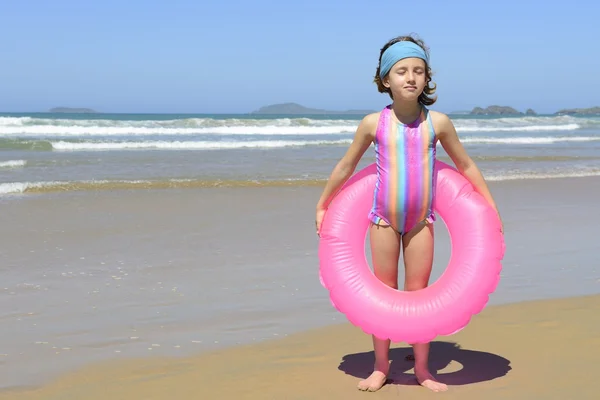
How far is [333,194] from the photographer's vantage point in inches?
134

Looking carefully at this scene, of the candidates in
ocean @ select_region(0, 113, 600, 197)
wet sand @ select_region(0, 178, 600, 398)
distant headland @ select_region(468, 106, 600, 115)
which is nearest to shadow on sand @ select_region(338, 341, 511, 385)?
wet sand @ select_region(0, 178, 600, 398)

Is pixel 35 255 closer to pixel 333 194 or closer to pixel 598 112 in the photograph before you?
pixel 333 194

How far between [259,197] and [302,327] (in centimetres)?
554

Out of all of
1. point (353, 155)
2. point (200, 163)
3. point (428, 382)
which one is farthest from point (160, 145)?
point (428, 382)

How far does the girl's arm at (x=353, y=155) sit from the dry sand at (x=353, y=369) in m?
0.82

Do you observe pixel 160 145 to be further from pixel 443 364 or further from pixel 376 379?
pixel 376 379

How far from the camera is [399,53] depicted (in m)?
3.12

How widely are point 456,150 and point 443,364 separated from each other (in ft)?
3.52

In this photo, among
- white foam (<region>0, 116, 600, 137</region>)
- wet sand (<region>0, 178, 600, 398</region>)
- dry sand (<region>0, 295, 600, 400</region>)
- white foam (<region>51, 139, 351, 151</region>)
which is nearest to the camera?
dry sand (<region>0, 295, 600, 400</region>)

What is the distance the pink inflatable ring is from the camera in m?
3.14

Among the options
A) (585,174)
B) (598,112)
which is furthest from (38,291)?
(598,112)

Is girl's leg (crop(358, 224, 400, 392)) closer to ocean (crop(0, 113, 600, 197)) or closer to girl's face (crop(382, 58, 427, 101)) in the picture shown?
girl's face (crop(382, 58, 427, 101))

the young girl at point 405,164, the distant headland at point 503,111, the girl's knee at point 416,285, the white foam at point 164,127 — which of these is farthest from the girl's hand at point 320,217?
the distant headland at point 503,111

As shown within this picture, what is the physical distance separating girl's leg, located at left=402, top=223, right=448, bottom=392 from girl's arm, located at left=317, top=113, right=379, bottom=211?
→ 39 cm
